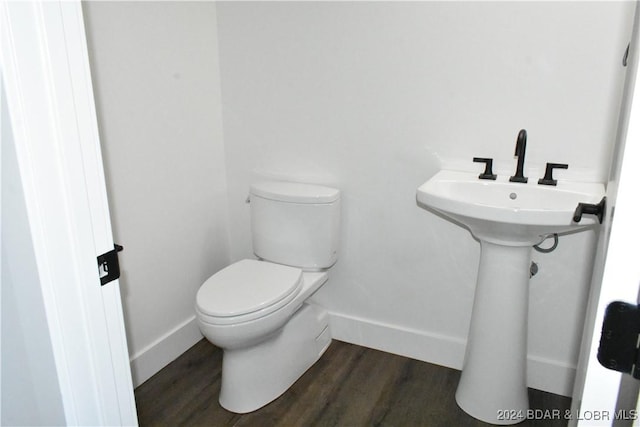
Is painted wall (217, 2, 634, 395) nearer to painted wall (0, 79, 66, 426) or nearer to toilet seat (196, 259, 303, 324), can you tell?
toilet seat (196, 259, 303, 324)

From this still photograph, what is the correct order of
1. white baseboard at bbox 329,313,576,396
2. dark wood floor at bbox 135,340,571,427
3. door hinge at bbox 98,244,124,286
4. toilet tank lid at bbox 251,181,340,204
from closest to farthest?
door hinge at bbox 98,244,124,286 < dark wood floor at bbox 135,340,571,427 < white baseboard at bbox 329,313,576,396 < toilet tank lid at bbox 251,181,340,204

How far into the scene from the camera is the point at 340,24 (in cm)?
198

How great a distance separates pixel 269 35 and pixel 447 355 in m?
1.65

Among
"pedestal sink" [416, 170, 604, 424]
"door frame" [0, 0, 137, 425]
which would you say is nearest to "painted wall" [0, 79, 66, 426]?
"door frame" [0, 0, 137, 425]

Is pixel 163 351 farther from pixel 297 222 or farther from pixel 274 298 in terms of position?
pixel 297 222

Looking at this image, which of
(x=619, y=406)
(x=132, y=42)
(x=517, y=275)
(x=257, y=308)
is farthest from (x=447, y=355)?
(x=132, y=42)

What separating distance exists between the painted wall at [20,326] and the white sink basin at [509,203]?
120 centimetres

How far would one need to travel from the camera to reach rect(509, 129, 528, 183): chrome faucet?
165cm

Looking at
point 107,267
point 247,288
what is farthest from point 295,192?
point 107,267

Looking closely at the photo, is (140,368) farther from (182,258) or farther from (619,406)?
(619,406)

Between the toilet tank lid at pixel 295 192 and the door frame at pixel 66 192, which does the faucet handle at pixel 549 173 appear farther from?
the door frame at pixel 66 192

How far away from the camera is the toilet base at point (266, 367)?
185cm

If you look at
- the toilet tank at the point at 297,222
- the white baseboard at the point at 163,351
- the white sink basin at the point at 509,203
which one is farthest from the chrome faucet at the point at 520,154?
the white baseboard at the point at 163,351

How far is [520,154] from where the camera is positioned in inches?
66.2
